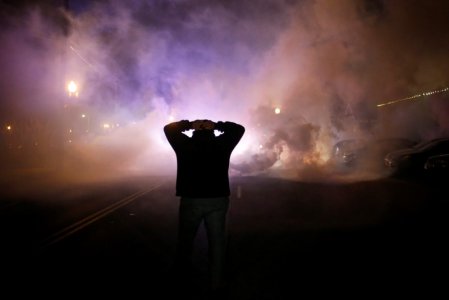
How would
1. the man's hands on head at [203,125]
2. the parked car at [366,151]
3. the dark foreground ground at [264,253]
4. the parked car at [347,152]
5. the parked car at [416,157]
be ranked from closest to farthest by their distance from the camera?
the man's hands on head at [203,125]
the dark foreground ground at [264,253]
the parked car at [416,157]
the parked car at [366,151]
the parked car at [347,152]

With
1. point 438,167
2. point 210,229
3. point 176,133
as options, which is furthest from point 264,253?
point 438,167

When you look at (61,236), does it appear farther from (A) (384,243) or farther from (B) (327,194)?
(B) (327,194)

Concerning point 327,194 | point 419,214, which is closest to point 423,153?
point 327,194

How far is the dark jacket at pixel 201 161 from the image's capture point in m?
3.39

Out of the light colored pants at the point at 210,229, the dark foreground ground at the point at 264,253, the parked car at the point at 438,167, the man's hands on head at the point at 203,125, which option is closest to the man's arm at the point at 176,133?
the man's hands on head at the point at 203,125

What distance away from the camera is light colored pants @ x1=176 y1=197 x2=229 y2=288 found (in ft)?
11.2

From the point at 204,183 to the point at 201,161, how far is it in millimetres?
187

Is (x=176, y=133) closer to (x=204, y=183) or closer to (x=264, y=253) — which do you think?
(x=204, y=183)

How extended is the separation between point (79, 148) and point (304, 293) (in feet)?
89.5

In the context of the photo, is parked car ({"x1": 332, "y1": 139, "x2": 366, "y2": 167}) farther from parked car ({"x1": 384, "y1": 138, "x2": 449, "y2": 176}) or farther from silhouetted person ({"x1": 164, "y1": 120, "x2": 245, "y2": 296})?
silhouetted person ({"x1": 164, "y1": 120, "x2": 245, "y2": 296})

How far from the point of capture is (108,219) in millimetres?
7430

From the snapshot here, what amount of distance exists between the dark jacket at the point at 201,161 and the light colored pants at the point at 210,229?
0.29 feet

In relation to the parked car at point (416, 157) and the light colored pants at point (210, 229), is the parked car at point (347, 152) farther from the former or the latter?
the light colored pants at point (210, 229)

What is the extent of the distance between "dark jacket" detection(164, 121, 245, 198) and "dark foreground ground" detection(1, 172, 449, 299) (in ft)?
2.86
